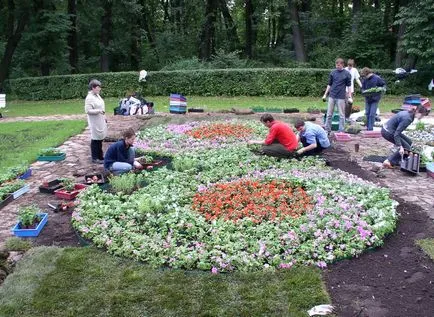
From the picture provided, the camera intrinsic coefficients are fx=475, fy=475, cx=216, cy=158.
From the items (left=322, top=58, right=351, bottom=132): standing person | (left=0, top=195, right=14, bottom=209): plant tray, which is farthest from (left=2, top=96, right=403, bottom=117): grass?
(left=0, top=195, right=14, bottom=209): plant tray

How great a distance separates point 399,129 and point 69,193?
231 inches

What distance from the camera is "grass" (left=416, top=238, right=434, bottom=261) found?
17.4ft

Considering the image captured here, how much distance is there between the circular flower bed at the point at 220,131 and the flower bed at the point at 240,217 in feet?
10.0

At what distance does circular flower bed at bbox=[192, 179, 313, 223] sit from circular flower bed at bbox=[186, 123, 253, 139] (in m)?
4.13

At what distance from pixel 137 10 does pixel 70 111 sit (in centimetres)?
1181

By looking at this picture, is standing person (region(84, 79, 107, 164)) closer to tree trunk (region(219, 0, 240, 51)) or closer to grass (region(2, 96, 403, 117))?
grass (region(2, 96, 403, 117))

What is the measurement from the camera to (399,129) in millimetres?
8656

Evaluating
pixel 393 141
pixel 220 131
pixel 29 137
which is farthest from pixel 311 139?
pixel 29 137

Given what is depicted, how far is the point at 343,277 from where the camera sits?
485 cm

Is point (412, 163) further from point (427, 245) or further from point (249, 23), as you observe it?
point (249, 23)

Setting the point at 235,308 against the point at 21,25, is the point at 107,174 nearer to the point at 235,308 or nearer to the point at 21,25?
the point at 235,308

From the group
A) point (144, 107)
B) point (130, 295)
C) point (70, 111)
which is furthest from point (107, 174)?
point (70, 111)

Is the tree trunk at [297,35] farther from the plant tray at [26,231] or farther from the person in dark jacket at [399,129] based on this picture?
the plant tray at [26,231]

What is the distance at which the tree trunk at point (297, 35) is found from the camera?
26.9 m
